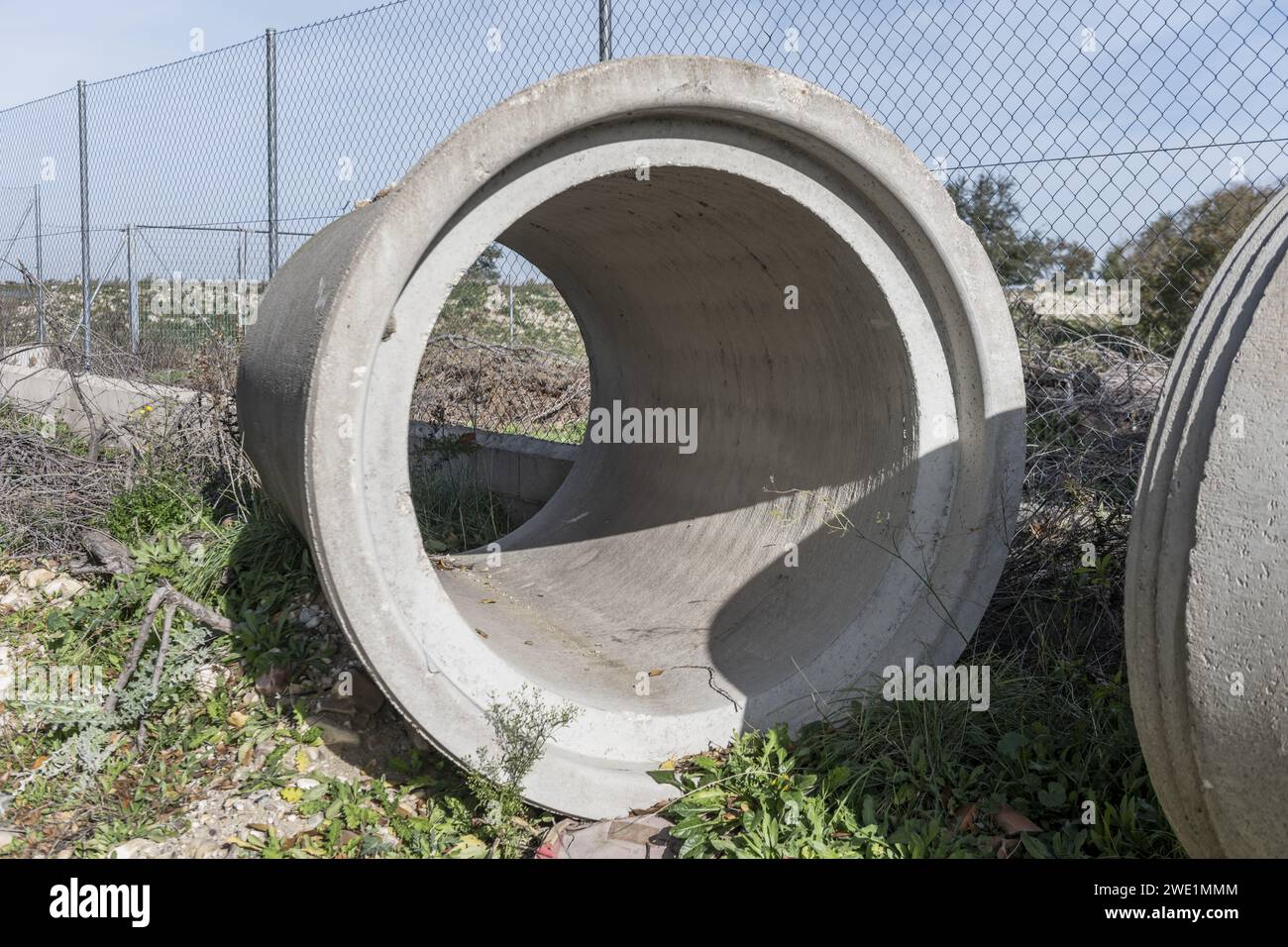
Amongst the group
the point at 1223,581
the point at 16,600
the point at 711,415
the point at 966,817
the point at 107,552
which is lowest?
the point at 966,817

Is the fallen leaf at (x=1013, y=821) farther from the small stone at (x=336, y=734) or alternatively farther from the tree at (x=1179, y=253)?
the tree at (x=1179, y=253)

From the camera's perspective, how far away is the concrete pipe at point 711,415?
3.06 meters

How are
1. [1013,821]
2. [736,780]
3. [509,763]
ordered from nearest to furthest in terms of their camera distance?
[1013,821], [509,763], [736,780]

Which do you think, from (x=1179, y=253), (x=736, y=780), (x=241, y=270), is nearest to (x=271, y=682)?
(x=736, y=780)

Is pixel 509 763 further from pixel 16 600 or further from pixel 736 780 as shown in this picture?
pixel 16 600

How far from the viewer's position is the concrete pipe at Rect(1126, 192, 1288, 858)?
2.08 m

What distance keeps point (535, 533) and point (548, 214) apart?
179 cm

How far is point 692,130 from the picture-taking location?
11.3ft

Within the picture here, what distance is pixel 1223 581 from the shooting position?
213 cm

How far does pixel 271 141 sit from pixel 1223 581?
23.6 feet

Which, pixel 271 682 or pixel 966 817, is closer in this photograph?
pixel 966 817

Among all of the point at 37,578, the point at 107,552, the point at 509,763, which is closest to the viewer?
the point at 509,763

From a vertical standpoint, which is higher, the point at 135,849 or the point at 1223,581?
the point at 1223,581

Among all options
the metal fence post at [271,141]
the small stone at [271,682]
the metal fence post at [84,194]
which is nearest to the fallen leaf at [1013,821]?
the small stone at [271,682]
